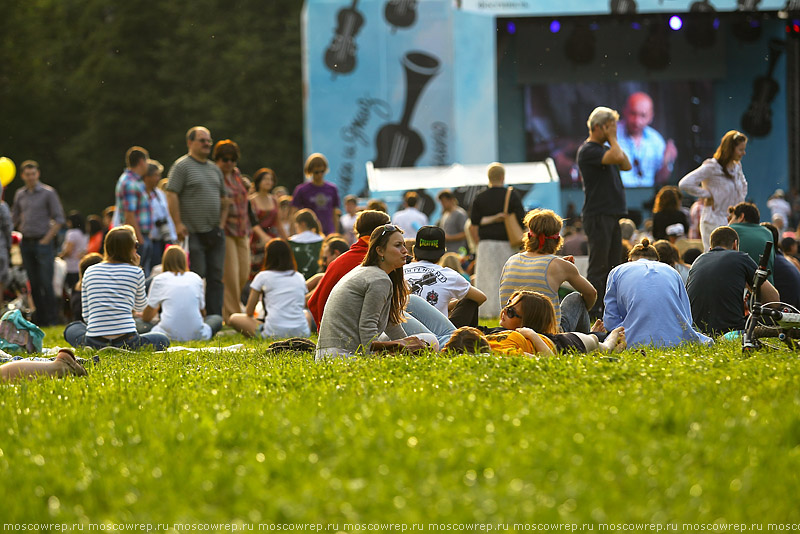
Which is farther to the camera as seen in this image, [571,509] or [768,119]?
[768,119]

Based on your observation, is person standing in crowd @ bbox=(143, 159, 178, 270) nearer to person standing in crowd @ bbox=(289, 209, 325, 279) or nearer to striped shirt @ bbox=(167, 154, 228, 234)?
striped shirt @ bbox=(167, 154, 228, 234)

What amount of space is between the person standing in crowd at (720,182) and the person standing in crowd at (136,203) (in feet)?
19.7

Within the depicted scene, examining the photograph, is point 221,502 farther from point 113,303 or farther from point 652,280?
point 113,303

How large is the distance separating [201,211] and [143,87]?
95.1ft

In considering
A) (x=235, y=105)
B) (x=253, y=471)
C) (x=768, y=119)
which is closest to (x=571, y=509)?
(x=253, y=471)

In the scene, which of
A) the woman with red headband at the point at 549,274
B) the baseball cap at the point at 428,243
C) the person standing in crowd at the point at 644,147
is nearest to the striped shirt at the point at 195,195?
the baseball cap at the point at 428,243

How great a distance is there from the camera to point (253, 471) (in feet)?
12.3

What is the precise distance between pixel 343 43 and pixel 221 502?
22449mm

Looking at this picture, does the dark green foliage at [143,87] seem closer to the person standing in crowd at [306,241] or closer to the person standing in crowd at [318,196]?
the person standing in crowd at [318,196]

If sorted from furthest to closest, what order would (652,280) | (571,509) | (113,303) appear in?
(113,303) → (652,280) → (571,509)

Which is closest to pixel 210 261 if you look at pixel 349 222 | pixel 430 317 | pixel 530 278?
pixel 430 317

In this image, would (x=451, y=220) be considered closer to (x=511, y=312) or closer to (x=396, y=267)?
(x=511, y=312)

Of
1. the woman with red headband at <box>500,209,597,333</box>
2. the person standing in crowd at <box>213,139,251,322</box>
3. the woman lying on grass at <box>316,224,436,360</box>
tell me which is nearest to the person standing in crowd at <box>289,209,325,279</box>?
the person standing in crowd at <box>213,139,251,322</box>

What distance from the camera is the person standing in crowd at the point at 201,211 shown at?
11.7 metres
